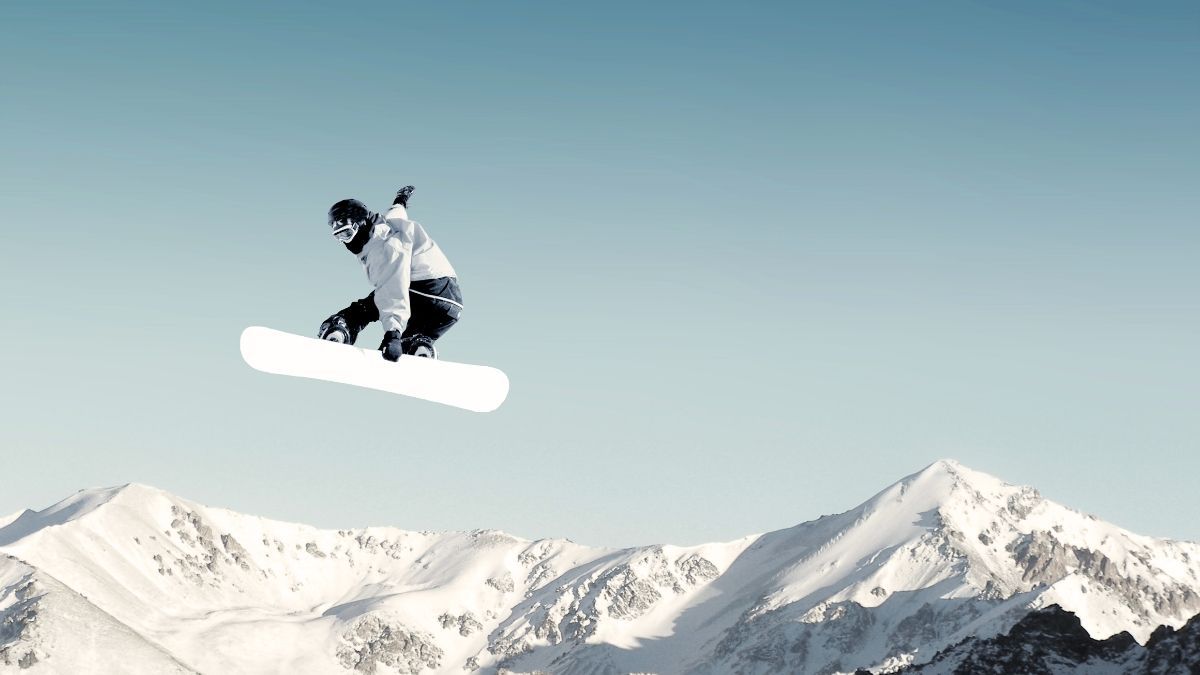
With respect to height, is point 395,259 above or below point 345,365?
above

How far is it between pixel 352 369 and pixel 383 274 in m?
1.78

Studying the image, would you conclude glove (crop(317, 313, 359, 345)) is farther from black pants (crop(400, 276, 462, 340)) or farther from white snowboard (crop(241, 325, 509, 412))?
black pants (crop(400, 276, 462, 340))

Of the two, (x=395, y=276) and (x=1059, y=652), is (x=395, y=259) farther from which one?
(x=1059, y=652)

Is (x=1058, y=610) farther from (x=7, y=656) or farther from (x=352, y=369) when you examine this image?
(x=352, y=369)

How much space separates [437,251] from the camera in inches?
727

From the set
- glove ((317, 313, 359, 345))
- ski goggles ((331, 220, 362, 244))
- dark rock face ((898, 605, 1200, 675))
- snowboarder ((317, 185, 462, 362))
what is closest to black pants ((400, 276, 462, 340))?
snowboarder ((317, 185, 462, 362))

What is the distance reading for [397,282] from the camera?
58.4 feet

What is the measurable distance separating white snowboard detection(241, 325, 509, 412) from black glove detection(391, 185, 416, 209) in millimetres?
2304

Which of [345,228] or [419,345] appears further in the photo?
[419,345]

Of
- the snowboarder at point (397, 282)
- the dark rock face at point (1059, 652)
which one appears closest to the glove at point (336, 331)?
the snowboarder at point (397, 282)

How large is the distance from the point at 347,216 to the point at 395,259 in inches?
37.5

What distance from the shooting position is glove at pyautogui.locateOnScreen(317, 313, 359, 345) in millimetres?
18812

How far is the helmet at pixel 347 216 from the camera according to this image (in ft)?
56.7

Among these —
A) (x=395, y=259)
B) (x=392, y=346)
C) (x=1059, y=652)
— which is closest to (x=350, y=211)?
(x=395, y=259)
